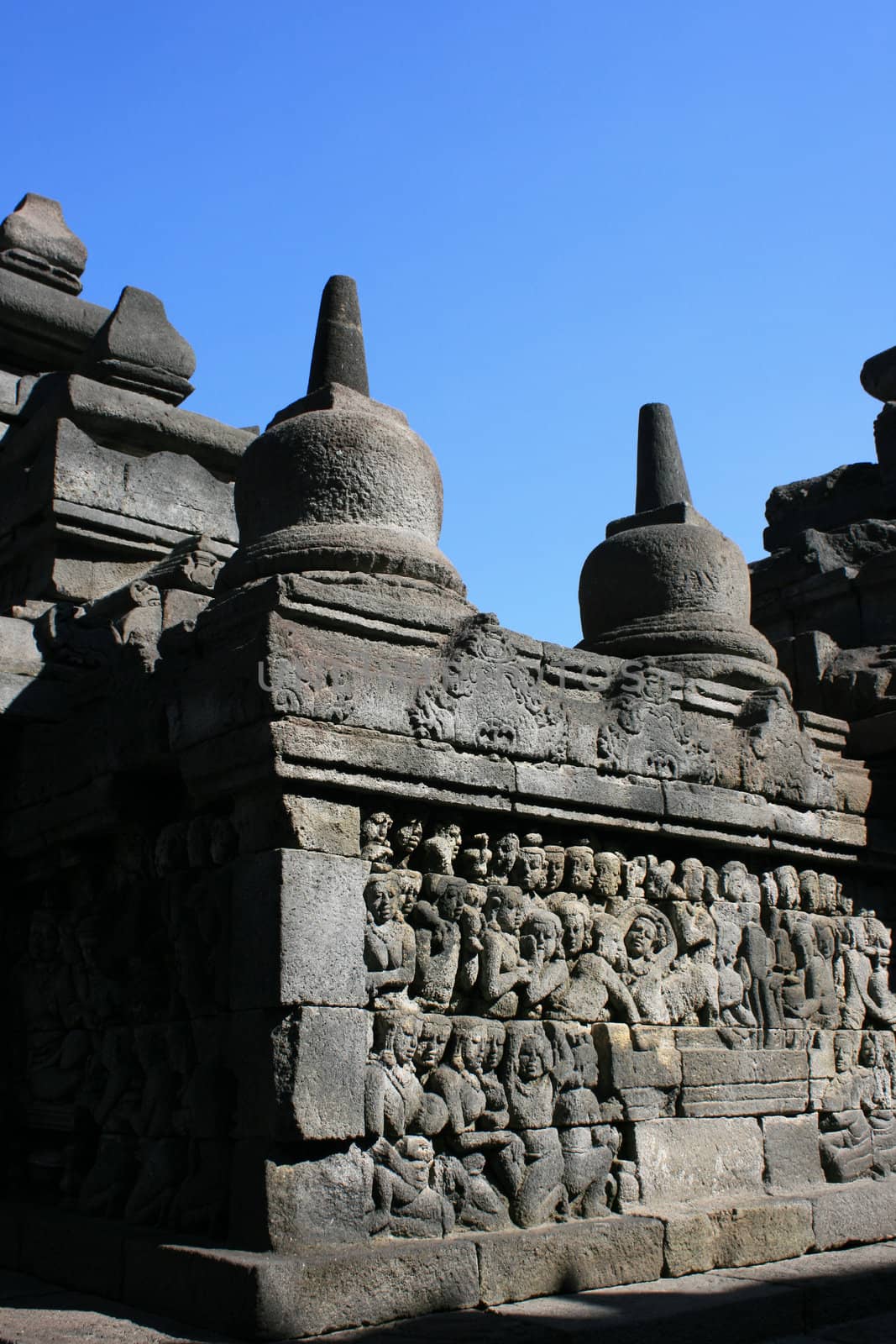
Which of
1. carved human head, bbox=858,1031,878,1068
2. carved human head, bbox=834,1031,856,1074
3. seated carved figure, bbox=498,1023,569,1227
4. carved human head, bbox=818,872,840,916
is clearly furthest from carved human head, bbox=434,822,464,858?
carved human head, bbox=858,1031,878,1068

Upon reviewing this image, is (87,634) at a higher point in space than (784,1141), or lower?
higher

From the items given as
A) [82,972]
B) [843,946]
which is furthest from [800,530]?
[82,972]

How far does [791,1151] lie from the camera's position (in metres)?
6.72

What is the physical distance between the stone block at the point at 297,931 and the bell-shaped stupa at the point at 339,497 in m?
1.56

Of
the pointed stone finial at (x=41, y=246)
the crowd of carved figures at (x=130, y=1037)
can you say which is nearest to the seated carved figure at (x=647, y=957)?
the crowd of carved figures at (x=130, y=1037)

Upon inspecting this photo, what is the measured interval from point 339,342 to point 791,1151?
4.68 m

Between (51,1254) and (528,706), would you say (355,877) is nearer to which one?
(528,706)

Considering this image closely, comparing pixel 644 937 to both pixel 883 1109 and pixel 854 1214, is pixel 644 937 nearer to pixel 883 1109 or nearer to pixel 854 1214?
pixel 854 1214

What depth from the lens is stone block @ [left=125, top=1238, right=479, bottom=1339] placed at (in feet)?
15.1

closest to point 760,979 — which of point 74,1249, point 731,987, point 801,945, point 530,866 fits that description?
point 731,987

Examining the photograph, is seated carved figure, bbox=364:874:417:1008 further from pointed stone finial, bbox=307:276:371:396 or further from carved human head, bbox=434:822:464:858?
pointed stone finial, bbox=307:276:371:396

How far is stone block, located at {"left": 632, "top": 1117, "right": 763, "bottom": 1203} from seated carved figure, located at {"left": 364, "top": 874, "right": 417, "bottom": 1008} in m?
1.42

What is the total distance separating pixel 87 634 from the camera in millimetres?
7250

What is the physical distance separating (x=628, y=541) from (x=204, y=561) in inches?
106
